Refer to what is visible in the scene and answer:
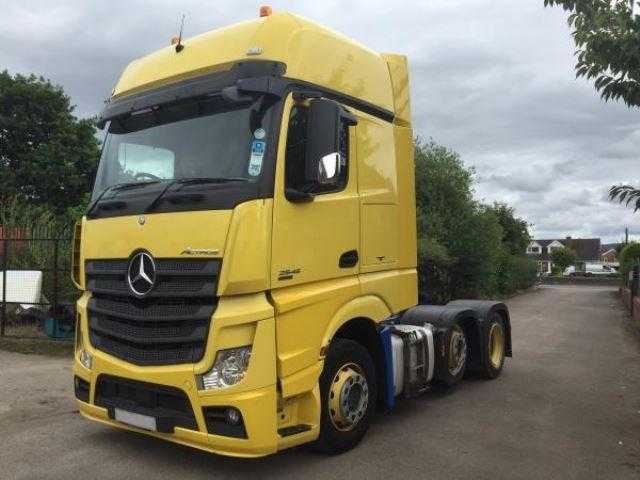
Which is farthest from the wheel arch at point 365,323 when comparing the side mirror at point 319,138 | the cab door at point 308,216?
the side mirror at point 319,138

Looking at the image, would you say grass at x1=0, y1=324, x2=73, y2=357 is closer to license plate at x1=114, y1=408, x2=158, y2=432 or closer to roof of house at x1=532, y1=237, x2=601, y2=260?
license plate at x1=114, y1=408, x2=158, y2=432

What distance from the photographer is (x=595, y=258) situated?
10525 cm

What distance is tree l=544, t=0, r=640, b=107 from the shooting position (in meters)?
4.77

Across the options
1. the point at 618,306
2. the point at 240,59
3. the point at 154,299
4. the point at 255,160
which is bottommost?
the point at 618,306

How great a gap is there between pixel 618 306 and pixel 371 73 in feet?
62.9

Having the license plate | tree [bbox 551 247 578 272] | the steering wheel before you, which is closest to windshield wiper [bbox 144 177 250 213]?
the steering wheel

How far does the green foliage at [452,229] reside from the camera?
18.5 m

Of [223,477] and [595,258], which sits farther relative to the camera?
[595,258]

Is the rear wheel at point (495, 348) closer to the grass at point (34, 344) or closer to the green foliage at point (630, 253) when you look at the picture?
the grass at point (34, 344)

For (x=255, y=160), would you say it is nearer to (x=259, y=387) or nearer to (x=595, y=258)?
(x=259, y=387)

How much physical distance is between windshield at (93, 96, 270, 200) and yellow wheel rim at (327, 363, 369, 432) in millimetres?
1821

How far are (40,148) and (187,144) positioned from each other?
2553 centimetres

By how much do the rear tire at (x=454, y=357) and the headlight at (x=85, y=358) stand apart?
3791mm

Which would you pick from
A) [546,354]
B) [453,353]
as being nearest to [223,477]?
Result: [453,353]
